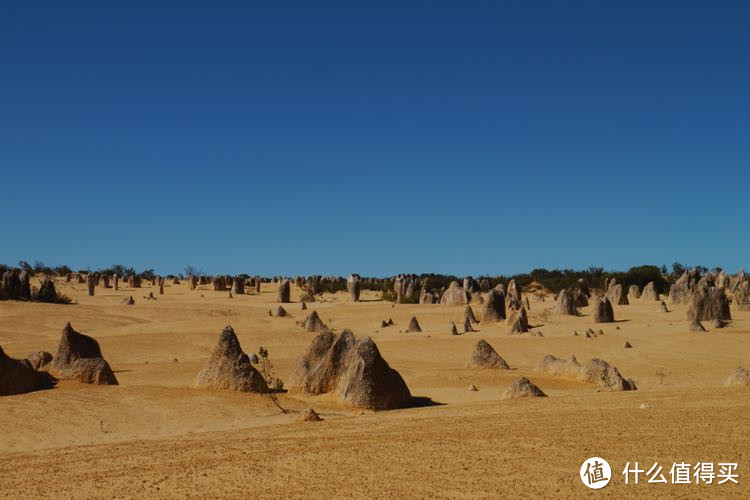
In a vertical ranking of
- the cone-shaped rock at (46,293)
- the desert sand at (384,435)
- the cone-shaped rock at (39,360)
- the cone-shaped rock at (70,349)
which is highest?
the cone-shaped rock at (46,293)

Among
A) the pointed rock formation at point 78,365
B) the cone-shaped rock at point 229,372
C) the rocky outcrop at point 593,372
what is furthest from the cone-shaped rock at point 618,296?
the pointed rock formation at point 78,365

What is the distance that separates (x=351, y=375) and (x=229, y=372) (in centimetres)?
239

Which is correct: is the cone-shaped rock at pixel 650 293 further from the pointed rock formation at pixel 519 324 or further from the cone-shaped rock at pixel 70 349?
the cone-shaped rock at pixel 70 349

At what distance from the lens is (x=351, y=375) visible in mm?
12625

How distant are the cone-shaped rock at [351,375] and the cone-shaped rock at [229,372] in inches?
34.9

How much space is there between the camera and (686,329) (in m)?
24.5

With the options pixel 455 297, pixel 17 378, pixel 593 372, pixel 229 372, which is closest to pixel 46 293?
pixel 455 297

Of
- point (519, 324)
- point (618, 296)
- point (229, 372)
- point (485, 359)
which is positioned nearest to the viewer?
point (229, 372)

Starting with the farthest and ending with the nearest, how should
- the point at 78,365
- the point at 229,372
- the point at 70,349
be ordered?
the point at 70,349, the point at 78,365, the point at 229,372

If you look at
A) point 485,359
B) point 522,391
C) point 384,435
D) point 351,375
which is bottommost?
point 384,435

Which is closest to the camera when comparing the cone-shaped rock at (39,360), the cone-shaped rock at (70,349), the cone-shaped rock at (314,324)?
the cone-shaped rock at (70,349)

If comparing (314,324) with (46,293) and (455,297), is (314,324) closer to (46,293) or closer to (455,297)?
(455,297)

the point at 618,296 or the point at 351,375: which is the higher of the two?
the point at 618,296

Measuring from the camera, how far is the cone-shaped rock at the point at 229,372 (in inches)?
524
